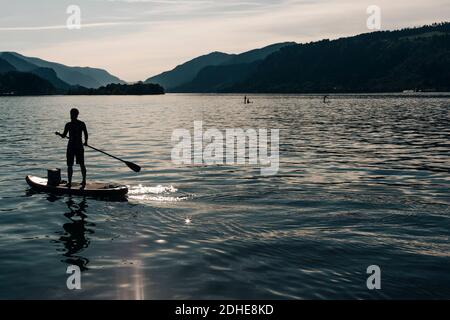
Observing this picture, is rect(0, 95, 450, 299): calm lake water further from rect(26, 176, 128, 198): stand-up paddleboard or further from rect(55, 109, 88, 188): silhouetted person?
rect(55, 109, 88, 188): silhouetted person

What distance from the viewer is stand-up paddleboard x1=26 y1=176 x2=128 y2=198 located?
18578 millimetres

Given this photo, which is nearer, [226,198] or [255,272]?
[255,272]

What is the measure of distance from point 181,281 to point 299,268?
297 cm

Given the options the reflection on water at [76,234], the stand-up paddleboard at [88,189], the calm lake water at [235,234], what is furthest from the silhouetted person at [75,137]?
the reflection on water at [76,234]

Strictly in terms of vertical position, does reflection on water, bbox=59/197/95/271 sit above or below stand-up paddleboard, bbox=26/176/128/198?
below

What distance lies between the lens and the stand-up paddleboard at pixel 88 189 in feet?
61.0

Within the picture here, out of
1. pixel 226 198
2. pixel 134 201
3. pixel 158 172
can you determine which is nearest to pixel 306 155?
pixel 158 172

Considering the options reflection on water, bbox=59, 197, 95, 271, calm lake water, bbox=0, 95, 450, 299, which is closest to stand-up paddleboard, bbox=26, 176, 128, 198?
calm lake water, bbox=0, 95, 450, 299

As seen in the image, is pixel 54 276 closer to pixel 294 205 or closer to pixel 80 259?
pixel 80 259

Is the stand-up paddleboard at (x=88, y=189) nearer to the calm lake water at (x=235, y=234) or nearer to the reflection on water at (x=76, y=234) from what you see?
the calm lake water at (x=235, y=234)

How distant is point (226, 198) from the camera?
18703 millimetres

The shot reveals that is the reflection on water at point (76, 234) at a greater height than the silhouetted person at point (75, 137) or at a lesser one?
lesser
